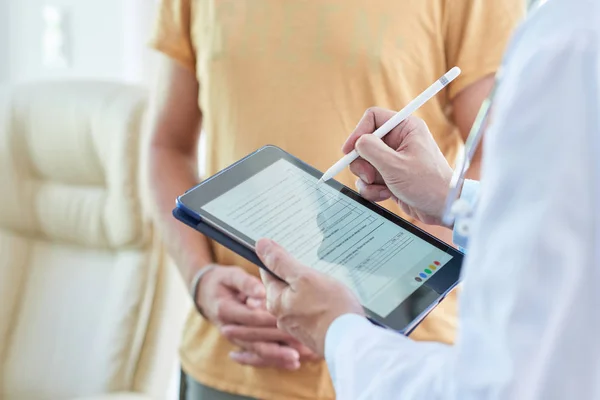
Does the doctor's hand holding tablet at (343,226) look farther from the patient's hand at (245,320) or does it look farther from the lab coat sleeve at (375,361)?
the patient's hand at (245,320)

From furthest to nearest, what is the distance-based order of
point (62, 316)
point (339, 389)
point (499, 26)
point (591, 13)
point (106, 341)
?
1. point (62, 316)
2. point (106, 341)
3. point (499, 26)
4. point (339, 389)
5. point (591, 13)

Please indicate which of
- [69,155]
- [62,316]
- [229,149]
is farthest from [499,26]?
[62,316]

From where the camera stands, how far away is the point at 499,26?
2.86 feet

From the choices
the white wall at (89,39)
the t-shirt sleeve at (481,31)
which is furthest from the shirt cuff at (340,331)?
the white wall at (89,39)

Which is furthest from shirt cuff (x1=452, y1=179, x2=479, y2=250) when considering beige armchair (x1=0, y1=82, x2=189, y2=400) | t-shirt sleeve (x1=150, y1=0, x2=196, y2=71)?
beige armchair (x1=0, y1=82, x2=189, y2=400)

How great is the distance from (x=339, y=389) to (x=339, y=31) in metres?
0.52

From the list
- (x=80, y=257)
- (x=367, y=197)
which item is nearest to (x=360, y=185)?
(x=367, y=197)

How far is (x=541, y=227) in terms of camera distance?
0.38 meters

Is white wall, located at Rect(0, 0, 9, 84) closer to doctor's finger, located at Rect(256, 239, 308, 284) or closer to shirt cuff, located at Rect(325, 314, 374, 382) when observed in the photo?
doctor's finger, located at Rect(256, 239, 308, 284)

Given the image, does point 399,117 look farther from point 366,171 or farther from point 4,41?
point 4,41

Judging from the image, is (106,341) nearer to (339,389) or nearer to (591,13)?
(339,389)

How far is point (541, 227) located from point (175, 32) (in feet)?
2.45

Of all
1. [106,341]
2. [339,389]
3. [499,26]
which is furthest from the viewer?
[106,341]

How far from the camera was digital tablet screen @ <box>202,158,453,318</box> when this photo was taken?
2.08ft
